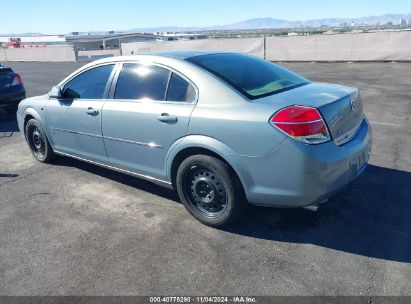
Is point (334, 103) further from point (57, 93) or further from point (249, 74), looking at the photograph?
point (57, 93)

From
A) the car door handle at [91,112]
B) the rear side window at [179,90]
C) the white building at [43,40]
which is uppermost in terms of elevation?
the white building at [43,40]

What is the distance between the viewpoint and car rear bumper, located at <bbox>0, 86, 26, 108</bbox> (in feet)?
29.0

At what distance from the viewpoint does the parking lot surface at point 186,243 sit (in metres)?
2.89

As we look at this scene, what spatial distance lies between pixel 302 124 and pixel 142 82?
6.24 ft

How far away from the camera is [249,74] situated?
3.85 meters

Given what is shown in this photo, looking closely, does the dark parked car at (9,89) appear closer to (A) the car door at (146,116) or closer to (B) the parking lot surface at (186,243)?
(B) the parking lot surface at (186,243)

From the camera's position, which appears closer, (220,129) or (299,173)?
(299,173)

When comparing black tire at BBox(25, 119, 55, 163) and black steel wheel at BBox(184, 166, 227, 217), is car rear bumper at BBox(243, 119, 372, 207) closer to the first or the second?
black steel wheel at BBox(184, 166, 227, 217)

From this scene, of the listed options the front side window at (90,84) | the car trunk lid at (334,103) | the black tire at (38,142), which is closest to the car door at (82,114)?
the front side window at (90,84)

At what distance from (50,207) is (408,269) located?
12.3ft

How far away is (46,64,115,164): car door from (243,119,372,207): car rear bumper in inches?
84.7

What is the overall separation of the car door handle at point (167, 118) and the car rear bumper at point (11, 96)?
6.79 meters

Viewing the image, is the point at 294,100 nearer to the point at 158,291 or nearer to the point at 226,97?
the point at 226,97

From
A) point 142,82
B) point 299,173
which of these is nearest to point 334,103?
point 299,173
